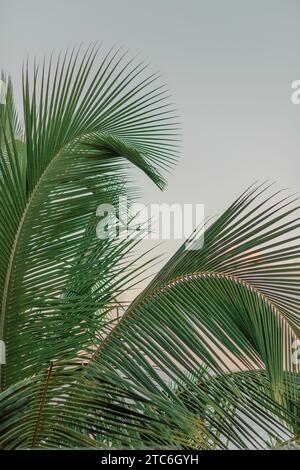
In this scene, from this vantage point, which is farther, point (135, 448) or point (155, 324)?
point (155, 324)

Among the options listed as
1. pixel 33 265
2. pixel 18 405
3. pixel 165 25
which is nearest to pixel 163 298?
pixel 33 265

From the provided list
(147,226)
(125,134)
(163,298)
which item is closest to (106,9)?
(125,134)

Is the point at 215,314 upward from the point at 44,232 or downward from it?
downward

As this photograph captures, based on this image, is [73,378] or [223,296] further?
[223,296]

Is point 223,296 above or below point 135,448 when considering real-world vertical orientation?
above

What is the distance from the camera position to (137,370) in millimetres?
974

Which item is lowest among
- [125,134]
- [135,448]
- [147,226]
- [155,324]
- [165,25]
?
[135,448]

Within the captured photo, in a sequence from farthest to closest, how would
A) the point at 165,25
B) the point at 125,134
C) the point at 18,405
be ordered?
the point at 165,25 < the point at 125,134 < the point at 18,405

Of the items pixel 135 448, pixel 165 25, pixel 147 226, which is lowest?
pixel 135 448

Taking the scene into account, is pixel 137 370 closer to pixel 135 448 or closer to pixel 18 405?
pixel 135 448

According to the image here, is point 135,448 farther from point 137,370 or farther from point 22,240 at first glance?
point 22,240

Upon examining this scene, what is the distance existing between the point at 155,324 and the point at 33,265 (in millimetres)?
227

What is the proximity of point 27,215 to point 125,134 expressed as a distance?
31 centimetres

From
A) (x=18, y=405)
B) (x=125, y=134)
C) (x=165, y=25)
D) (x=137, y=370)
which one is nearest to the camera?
(x=18, y=405)
